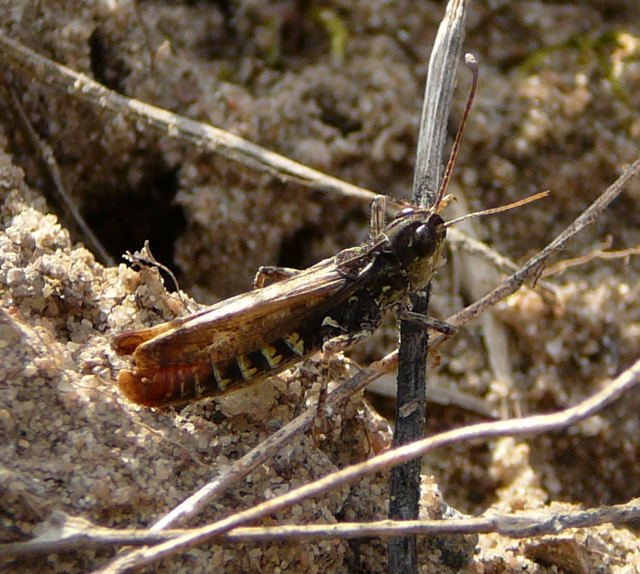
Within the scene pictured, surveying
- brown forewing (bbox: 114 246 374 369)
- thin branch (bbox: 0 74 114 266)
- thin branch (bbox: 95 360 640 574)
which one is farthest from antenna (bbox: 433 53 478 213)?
thin branch (bbox: 0 74 114 266)

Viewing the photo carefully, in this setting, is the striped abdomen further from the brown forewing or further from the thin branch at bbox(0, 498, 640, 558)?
the thin branch at bbox(0, 498, 640, 558)

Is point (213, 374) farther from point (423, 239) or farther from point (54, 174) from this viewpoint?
point (54, 174)

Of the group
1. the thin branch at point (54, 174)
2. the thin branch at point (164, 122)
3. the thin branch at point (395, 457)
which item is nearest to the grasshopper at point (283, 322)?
the thin branch at point (164, 122)

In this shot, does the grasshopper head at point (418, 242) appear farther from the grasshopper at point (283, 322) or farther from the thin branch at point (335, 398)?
the thin branch at point (335, 398)

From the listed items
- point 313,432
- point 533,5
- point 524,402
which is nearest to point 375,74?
point 533,5

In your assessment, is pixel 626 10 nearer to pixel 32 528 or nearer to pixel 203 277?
pixel 203 277

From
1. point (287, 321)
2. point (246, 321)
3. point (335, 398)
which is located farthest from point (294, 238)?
point (335, 398)
